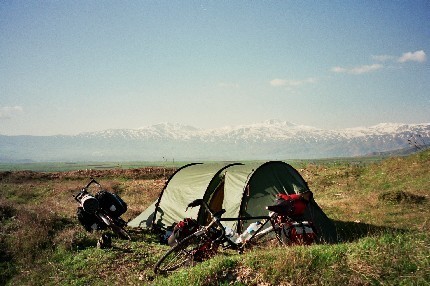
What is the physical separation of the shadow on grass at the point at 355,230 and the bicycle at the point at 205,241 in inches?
172

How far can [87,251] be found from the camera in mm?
9859

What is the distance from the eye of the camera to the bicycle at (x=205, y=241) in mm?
7367

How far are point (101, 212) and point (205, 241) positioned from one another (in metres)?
5.94

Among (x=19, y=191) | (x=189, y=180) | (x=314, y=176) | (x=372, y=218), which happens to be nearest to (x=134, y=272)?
(x=189, y=180)

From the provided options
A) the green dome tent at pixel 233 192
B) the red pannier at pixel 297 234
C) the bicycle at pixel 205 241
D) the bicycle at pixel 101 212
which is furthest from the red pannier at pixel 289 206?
the bicycle at pixel 101 212

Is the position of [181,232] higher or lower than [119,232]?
higher

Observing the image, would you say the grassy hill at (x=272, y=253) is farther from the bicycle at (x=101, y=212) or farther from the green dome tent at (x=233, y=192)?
the green dome tent at (x=233, y=192)

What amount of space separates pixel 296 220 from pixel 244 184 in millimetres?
3322

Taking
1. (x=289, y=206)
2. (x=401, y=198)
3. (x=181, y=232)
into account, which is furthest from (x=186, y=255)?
(x=401, y=198)

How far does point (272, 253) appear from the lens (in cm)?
629

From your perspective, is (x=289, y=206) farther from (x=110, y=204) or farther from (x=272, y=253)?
(x=110, y=204)

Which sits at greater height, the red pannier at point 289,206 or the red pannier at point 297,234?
the red pannier at point 289,206

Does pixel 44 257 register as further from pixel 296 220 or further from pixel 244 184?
pixel 296 220

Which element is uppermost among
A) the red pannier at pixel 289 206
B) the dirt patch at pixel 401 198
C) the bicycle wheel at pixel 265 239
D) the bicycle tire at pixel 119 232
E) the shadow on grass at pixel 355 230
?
the red pannier at pixel 289 206
